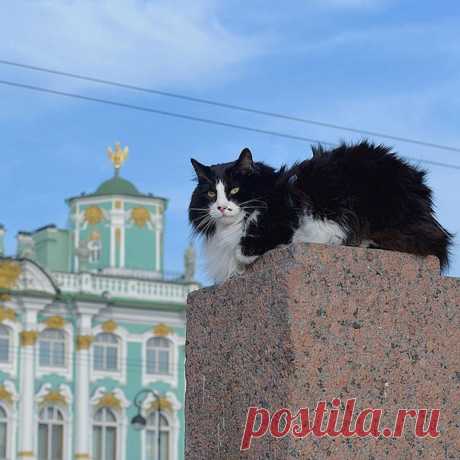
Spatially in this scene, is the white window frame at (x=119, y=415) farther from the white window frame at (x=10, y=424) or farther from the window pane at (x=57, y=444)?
the white window frame at (x=10, y=424)

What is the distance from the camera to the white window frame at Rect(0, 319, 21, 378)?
31.7 meters

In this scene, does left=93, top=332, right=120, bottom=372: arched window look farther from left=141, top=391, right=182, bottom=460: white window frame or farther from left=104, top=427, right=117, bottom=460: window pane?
left=104, top=427, right=117, bottom=460: window pane

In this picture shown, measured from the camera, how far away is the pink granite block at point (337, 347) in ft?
11.7

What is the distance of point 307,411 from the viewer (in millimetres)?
3510

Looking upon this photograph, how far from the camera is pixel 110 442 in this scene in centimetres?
3278

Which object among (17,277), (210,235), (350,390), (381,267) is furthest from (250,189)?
(17,277)

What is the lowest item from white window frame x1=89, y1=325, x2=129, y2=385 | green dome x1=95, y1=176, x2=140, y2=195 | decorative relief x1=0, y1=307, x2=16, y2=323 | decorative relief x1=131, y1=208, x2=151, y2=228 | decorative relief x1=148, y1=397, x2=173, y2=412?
decorative relief x1=148, y1=397, x2=173, y2=412

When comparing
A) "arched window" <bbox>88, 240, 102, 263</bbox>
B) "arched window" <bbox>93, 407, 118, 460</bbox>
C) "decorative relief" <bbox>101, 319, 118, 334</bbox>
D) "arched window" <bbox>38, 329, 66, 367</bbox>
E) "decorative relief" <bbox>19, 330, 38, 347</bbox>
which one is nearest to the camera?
"decorative relief" <bbox>19, 330, 38, 347</bbox>

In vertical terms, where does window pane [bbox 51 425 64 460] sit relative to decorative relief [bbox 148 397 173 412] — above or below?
below

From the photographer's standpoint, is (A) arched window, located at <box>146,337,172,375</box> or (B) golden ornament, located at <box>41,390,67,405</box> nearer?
(B) golden ornament, located at <box>41,390,67,405</box>

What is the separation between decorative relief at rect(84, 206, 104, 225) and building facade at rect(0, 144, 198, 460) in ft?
0.13

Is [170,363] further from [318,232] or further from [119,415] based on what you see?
[318,232]

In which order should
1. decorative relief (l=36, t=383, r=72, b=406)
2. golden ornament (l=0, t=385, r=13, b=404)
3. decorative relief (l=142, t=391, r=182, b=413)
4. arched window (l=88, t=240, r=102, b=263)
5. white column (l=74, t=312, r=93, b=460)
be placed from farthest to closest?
arched window (l=88, t=240, r=102, b=263)
decorative relief (l=142, t=391, r=182, b=413)
white column (l=74, t=312, r=93, b=460)
decorative relief (l=36, t=383, r=72, b=406)
golden ornament (l=0, t=385, r=13, b=404)

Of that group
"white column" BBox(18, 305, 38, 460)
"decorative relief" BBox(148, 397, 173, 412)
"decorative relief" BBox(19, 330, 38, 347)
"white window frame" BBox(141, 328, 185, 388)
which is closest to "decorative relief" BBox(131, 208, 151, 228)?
"white window frame" BBox(141, 328, 185, 388)
